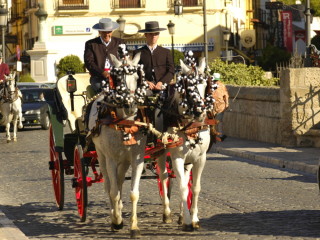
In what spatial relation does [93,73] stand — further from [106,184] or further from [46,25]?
[46,25]

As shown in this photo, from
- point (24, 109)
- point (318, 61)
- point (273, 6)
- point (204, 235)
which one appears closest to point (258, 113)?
point (318, 61)

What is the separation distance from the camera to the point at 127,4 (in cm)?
7606

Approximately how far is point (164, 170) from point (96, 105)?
1.05m

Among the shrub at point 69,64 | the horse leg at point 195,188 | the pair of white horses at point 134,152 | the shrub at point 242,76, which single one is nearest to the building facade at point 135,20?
the shrub at point 69,64

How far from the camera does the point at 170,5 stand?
248 ft

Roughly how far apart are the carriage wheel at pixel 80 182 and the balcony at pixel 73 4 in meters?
62.0

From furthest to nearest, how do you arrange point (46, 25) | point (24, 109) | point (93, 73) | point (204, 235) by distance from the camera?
1. point (46, 25)
2. point (24, 109)
3. point (93, 73)
4. point (204, 235)

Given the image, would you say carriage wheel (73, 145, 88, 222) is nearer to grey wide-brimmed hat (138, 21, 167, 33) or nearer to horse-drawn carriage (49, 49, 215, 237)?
horse-drawn carriage (49, 49, 215, 237)

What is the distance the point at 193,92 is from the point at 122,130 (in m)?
0.85

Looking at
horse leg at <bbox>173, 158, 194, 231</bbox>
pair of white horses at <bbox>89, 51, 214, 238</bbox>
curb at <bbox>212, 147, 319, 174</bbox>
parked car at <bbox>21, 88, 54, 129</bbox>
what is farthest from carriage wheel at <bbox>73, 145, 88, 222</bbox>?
parked car at <bbox>21, 88, 54, 129</bbox>

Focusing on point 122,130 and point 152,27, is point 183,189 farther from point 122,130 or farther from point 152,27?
point 152,27

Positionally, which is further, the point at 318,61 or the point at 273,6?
the point at 273,6

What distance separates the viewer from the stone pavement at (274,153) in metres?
20.2

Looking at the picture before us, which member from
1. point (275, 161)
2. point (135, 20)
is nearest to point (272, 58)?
point (135, 20)
